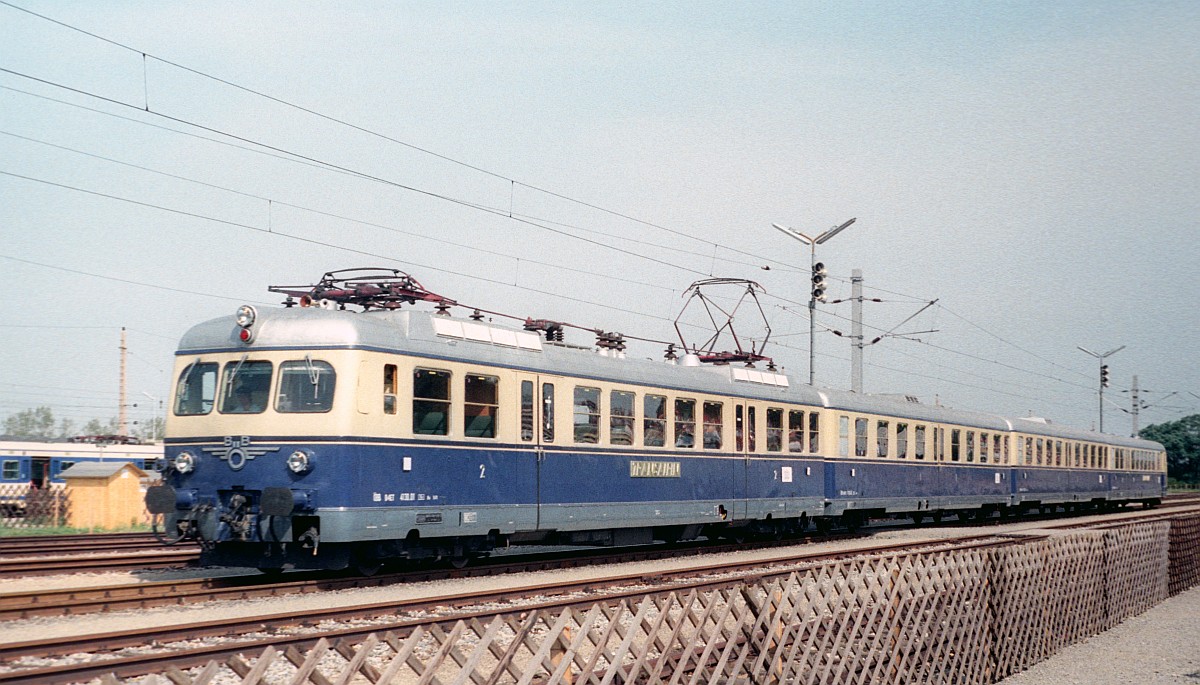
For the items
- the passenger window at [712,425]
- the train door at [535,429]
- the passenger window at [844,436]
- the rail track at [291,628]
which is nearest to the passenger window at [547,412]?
the train door at [535,429]

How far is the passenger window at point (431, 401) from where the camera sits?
1524 cm

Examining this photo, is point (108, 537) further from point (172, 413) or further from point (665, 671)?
point (665, 671)

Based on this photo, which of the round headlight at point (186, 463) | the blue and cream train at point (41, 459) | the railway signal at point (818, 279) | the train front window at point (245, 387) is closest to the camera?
the train front window at point (245, 387)

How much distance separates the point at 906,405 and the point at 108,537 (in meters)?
19.4

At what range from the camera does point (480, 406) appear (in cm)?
1619

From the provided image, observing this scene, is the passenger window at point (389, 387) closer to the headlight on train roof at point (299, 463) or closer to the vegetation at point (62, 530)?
the headlight on train roof at point (299, 463)

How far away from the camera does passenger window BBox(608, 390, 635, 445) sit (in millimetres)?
18875

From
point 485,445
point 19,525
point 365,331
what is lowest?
point 19,525

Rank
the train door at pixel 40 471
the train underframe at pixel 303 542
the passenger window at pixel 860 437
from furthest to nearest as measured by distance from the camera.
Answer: the train door at pixel 40 471
the passenger window at pixel 860 437
the train underframe at pixel 303 542

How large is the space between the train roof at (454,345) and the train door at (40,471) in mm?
27820

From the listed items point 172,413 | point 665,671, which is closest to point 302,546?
point 172,413

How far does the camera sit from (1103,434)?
47156 millimetres

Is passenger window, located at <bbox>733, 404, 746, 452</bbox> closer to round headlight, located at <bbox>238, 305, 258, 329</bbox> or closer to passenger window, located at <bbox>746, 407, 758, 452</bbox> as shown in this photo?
passenger window, located at <bbox>746, 407, 758, 452</bbox>

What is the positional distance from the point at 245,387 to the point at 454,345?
2.83 metres
